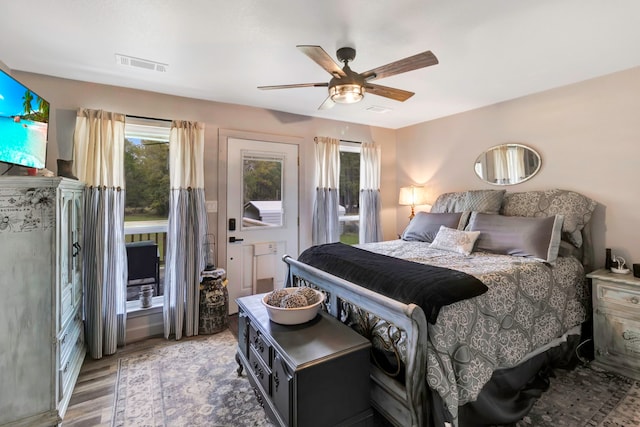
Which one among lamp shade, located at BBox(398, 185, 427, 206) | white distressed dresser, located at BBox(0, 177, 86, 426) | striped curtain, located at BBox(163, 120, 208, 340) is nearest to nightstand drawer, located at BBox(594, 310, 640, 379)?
lamp shade, located at BBox(398, 185, 427, 206)

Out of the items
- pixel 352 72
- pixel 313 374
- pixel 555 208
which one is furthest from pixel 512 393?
pixel 352 72

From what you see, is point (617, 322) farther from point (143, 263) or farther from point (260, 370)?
point (143, 263)

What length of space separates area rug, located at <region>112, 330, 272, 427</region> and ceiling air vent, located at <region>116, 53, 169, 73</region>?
96.2 inches

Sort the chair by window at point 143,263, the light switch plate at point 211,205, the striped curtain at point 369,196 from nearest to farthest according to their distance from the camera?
the chair by window at point 143,263 < the light switch plate at point 211,205 < the striped curtain at point 369,196

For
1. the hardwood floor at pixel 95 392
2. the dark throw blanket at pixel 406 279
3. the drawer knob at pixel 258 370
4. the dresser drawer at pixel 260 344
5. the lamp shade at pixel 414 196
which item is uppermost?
the lamp shade at pixel 414 196

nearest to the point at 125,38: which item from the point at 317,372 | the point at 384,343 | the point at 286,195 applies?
the point at 286,195

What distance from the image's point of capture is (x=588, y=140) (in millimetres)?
2742

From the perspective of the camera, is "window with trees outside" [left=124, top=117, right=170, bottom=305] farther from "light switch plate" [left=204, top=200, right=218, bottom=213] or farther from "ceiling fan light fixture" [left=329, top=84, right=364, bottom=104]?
"ceiling fan light fixture" [left=329, top=84, right=364, bottom=104]

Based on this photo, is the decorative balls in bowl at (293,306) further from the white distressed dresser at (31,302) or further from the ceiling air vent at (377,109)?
the ceiling air vent at (377,109)

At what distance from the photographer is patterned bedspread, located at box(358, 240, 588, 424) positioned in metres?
1.49

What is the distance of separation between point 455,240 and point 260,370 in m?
2.02

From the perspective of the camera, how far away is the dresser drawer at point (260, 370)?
1.74m

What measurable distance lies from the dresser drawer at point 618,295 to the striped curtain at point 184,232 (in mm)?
3495

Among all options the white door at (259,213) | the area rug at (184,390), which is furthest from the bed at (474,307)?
the white door at (259,213)
